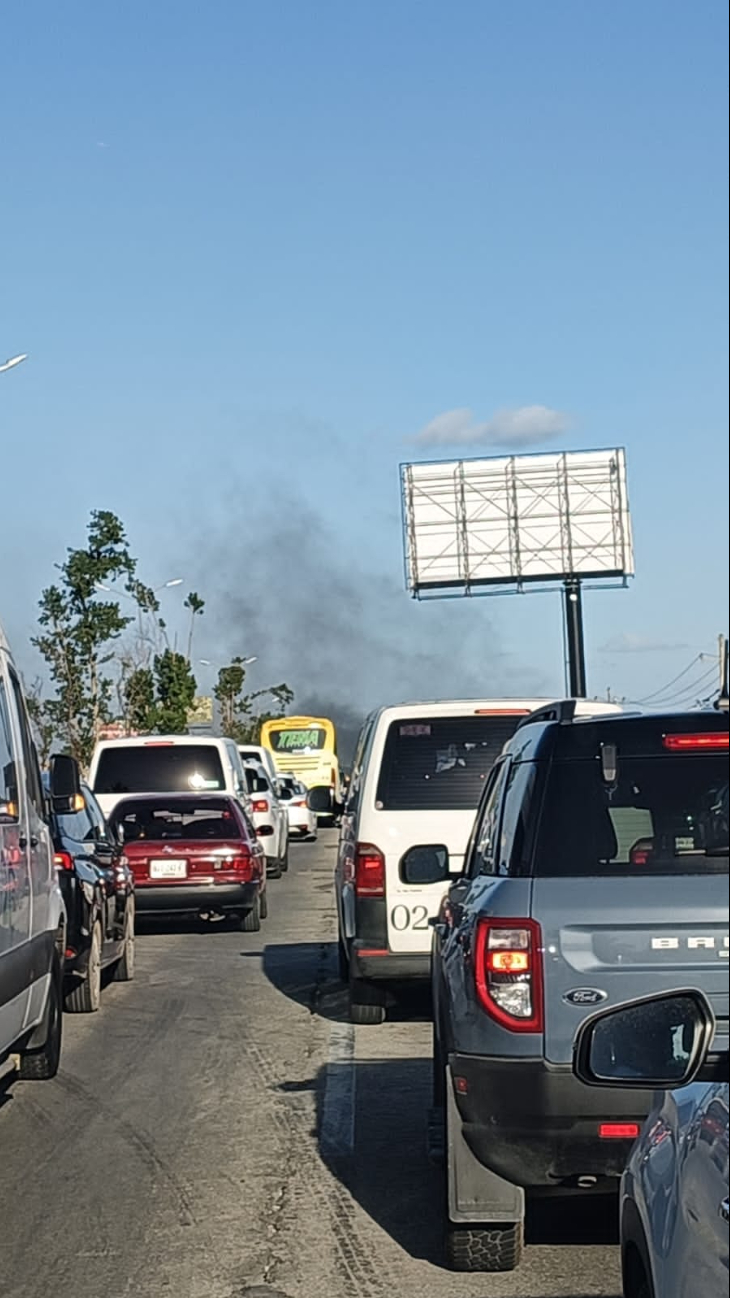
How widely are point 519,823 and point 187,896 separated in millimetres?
13705

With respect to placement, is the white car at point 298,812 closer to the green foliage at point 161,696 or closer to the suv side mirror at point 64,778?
the green foliage at point 161,696

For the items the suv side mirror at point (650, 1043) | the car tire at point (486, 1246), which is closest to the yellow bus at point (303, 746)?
the car tire at point (486, 1246)

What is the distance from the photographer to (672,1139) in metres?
3.88

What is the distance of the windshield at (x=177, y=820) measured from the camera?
1967cm

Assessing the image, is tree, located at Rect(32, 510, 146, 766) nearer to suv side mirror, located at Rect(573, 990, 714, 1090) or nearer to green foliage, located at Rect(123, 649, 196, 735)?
green foliage, located at Rect(123, 649, 196, 735)

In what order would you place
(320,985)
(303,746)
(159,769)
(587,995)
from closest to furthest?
(587,995), (320,985), (159,769), (303,746)

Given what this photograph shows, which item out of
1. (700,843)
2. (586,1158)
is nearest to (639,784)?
(700,843)

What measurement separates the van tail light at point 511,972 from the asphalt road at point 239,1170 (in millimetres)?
1164

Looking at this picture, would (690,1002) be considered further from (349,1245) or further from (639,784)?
(349,1245)

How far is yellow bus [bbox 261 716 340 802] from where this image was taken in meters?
62.7

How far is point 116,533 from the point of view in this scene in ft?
154

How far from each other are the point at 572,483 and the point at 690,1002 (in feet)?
173

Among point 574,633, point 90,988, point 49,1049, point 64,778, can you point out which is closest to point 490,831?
point 49,1049

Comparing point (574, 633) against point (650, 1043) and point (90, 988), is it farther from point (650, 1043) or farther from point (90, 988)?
point (650, 1043)
